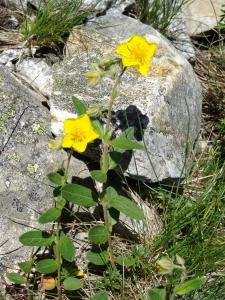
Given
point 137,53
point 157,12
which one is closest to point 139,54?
point 137,53

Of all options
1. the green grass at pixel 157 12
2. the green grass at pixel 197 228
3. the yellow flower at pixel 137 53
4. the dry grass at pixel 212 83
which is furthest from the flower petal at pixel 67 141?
the green grass at pixel 157 12

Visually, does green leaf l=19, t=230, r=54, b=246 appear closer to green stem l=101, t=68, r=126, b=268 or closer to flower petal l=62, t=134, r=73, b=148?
green stem l=101, t=68, r=126, b=268

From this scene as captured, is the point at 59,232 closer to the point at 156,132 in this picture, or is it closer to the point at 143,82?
the point at 156,132

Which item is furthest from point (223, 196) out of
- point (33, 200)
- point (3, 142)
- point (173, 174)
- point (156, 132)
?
point (3, 142)

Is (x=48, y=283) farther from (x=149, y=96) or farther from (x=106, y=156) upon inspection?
(x=149, y=96)

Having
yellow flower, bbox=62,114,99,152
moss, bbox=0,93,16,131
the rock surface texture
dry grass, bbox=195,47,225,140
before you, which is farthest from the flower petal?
the rock surface texture

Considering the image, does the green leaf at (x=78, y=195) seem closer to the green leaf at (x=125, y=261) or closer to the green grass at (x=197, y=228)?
the green leaf at (x=125, y=261)
